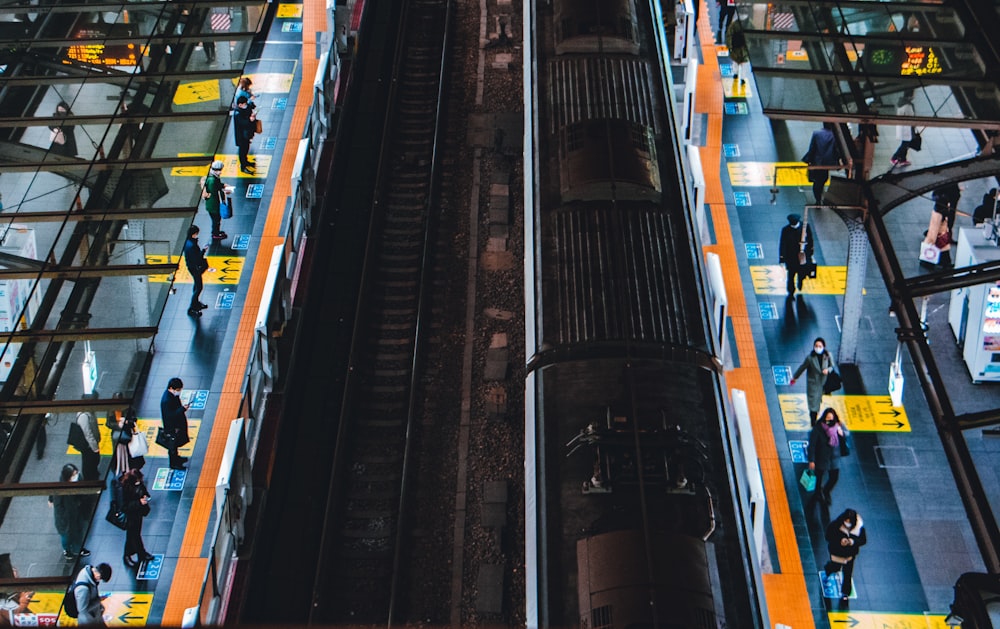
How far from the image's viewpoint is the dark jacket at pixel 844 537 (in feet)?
61.5

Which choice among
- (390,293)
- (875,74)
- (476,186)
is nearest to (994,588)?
(875,74)

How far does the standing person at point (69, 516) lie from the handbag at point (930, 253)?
50.1 ft

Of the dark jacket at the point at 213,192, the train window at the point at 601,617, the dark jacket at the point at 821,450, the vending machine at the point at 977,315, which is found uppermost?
the dark jacket at the point at 213,192

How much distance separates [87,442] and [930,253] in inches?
594

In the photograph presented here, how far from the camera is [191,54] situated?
26.5 m

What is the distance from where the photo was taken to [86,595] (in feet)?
58.3

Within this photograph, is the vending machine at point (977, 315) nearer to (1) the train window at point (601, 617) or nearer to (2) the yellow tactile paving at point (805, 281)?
(2) the yellow tactile paving at point (805, 281)

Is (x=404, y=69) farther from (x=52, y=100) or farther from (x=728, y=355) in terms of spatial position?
(x=728, y=355)

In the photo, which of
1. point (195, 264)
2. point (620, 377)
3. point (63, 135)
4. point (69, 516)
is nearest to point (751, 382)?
point (620, 377)

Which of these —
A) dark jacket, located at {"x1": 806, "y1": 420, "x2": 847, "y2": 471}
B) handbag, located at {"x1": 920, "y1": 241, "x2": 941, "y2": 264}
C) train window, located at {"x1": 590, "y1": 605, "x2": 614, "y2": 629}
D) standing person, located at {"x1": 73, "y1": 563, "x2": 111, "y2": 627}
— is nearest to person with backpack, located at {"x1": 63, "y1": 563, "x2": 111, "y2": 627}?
standing person, located at {"x1": 73, "y1": 563, "x2": 111, "y2": 627}

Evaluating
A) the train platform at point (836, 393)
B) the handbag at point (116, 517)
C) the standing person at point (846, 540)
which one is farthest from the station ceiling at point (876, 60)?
the handbag at point (116, 517)

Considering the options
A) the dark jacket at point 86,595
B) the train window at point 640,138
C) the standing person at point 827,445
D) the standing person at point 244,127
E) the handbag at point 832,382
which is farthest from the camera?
the standing person at point 244,127

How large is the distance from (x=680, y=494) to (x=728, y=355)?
6.74m

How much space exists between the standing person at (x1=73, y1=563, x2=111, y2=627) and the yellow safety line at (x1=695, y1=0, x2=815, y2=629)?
8.86 m
